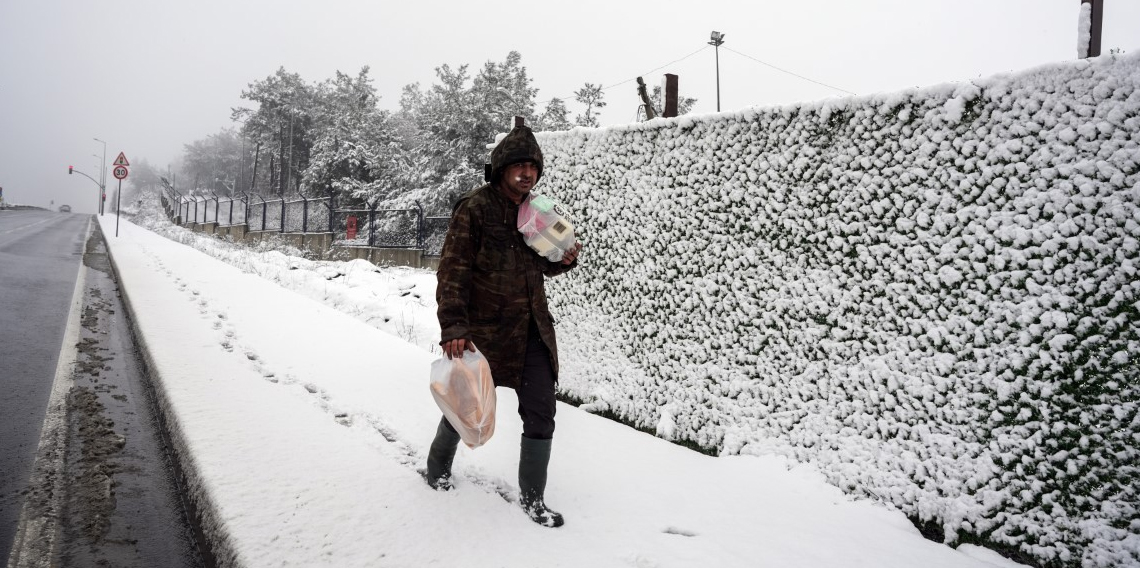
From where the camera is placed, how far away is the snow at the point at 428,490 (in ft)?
7.80

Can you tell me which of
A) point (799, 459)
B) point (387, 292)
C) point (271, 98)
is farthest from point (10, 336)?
point (271, 98)

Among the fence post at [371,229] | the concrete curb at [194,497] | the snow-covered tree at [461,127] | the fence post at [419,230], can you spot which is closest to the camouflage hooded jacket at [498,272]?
the concrete curb at [194,497]

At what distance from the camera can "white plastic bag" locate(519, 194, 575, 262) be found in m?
2.68

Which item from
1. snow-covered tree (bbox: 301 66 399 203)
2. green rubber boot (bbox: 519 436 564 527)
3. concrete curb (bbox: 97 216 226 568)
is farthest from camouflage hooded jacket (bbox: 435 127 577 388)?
snow-covered tree (bbox: 301 66 399 203)

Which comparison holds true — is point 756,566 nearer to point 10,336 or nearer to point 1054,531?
point 1054,531

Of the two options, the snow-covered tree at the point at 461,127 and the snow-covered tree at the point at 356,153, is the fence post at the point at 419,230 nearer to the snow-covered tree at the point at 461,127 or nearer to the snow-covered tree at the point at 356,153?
the snow-covered tree at the point at 461,127

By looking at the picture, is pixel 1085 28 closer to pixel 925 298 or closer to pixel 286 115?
pixel 925 298

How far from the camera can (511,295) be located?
266 centimetres

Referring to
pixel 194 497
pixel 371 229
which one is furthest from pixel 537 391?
pixel 371 229

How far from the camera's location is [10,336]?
5816mm

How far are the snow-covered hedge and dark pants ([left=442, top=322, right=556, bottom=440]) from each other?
1339mm

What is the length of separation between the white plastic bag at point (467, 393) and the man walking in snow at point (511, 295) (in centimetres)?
16

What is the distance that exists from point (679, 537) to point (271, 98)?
58190 millimetres

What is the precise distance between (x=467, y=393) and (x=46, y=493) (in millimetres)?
2013
